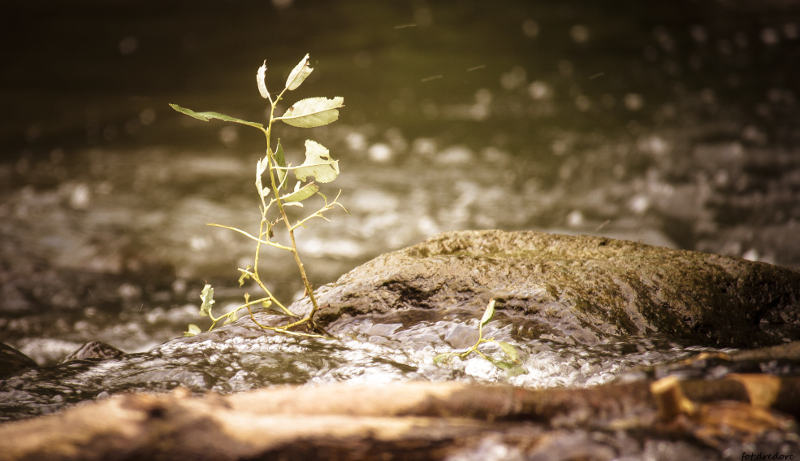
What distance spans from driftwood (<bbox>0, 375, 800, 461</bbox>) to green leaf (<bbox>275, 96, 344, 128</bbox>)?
0.85m

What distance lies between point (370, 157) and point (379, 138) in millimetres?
563

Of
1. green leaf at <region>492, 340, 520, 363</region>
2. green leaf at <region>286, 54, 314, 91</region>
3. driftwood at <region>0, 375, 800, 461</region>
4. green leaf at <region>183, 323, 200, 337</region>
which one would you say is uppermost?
green leaf at <region>286, 54, 314, 91</region>

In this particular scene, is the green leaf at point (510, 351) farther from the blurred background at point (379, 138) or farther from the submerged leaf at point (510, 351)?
the blurred background at point (379, 138)

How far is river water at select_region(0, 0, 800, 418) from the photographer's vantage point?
5.54ft

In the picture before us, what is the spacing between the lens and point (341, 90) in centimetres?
814

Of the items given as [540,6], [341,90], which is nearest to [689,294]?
[341,90]

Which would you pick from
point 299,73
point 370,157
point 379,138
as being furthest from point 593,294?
point 379,138

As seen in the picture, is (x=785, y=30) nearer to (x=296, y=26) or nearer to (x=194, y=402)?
(x=296, y=26)

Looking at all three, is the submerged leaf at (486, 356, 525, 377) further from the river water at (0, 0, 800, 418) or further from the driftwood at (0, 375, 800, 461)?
the driftwood at (0, 375, 800, 461)

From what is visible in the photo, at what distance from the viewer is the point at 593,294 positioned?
175cm

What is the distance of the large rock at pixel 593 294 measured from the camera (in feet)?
5.48

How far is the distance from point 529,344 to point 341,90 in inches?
280

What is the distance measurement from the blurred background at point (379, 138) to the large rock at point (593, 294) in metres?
1.78

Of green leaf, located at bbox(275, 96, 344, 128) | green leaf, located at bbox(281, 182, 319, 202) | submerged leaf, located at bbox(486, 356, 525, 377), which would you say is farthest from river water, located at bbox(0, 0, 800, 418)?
green leaf, located at bbox(275, 96, 344, 128)
